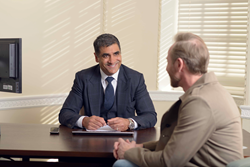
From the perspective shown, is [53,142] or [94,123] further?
[94,123]

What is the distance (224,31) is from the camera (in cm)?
350

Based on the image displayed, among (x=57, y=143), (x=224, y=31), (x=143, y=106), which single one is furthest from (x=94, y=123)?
(x=224, y=31)

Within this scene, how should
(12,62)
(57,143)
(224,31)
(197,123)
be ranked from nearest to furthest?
(197,123) → (57,143) → (12,62) → (224,31)

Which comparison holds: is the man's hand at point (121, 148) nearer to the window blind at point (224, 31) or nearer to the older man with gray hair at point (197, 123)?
the older man with gray hair at point (197, 123)

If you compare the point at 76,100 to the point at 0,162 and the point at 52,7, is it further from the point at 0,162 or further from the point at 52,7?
the point at 52,7

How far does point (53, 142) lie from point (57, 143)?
0.04m

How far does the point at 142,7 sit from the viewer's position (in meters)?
3.62

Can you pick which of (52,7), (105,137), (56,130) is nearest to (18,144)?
(56,130)

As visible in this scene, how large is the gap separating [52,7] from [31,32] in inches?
15.1

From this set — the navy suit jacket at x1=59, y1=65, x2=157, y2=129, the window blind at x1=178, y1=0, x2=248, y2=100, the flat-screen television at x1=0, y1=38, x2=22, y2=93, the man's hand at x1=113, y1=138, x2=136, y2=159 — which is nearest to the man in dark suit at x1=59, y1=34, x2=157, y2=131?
the navy suit jacket at x1=59, y1=65, x2=157, y2=129

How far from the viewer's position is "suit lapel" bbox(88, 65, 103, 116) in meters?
2.36

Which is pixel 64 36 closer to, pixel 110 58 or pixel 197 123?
pixel 110 58

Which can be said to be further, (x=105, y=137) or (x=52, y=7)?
(x=52, y=7)

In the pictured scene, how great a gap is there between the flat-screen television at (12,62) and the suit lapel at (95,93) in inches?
24.6
